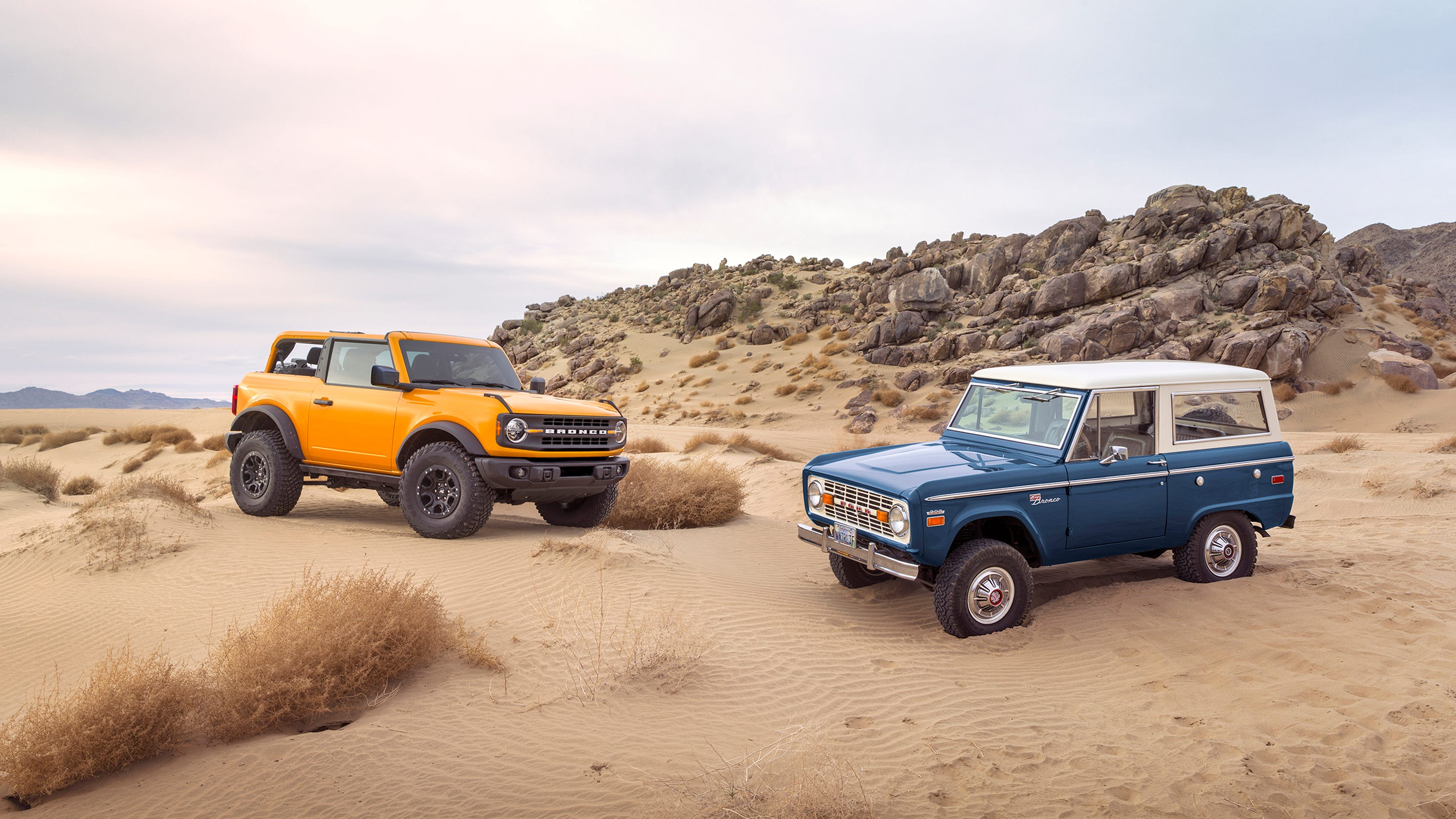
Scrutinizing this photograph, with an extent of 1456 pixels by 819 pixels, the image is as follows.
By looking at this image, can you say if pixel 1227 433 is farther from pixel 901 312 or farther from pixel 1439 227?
pixel 1439 227

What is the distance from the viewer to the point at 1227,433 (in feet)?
26.3

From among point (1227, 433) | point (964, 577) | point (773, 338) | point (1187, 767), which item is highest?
point (773, 338)

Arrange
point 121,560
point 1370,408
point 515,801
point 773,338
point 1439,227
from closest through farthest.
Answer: point 515,801 → point 121,560 → point 1370,408 → point 773,338 → point 1439,227

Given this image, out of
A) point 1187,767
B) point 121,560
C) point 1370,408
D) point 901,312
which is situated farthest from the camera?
point 901,312

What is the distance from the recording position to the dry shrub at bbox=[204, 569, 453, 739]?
16.4 feet

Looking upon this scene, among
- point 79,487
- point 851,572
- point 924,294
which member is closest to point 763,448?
point 851,572

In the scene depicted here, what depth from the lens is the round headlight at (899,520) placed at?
21.1 ft

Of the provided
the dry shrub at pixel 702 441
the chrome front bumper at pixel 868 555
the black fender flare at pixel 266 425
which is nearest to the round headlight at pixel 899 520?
A: the chrome front bumper at pixel 868 555

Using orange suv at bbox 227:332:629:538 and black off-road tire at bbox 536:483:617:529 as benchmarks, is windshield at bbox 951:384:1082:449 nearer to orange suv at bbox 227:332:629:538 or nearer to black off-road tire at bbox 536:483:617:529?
orange suv at bbox 227:332:629:538

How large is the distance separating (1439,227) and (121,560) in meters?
107

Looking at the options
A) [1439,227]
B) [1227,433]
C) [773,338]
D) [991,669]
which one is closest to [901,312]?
[773,338]

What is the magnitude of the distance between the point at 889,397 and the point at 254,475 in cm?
2139

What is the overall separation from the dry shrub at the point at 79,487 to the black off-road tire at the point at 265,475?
36.1ft

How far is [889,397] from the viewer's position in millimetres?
Result: 28516
